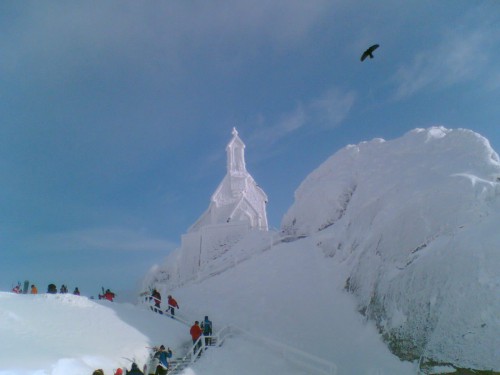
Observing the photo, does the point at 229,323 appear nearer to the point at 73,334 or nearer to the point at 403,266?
the point at 73,334

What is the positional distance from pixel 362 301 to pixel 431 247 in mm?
3834

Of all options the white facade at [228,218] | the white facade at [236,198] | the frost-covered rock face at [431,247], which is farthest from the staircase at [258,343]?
the white facade at [236,198]

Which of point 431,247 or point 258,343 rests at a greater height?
point 431,247

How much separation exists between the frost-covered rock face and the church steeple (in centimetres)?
2316

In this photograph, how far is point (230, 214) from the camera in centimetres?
3866

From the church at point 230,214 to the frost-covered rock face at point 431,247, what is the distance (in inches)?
549

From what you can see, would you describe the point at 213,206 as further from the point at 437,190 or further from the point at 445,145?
the point at 437,190

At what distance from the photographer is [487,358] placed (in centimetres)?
879

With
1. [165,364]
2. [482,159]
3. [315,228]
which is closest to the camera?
[165,364]

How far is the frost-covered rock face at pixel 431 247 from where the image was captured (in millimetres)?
9523

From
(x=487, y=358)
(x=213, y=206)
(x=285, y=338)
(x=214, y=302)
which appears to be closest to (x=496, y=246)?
(x=487, y=358)

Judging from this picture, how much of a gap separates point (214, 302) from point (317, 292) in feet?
18.5

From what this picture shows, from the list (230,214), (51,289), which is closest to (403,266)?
(51,289)

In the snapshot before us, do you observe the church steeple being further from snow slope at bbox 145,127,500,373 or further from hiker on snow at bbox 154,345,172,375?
hiker on snow at bbox 154,345,172,375
